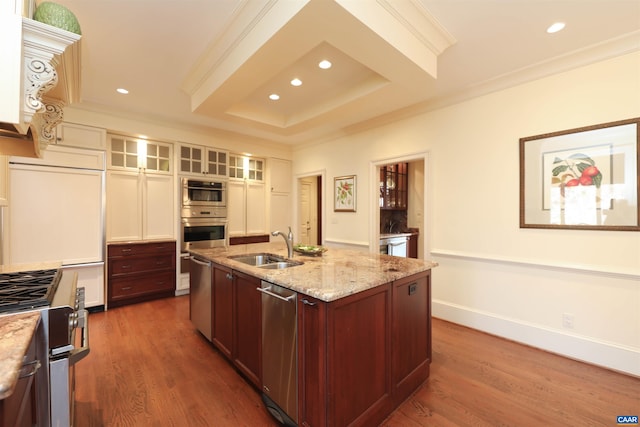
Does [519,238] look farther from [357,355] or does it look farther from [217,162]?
[217,162]

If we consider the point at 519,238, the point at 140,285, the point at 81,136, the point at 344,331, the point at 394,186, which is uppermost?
the point at 81,136

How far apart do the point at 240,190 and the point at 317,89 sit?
8.54 ft

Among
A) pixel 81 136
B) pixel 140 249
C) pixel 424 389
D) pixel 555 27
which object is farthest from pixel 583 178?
pixel 81 136

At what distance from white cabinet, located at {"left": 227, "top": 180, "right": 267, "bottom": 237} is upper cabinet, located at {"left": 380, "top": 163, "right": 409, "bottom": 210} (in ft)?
7.76

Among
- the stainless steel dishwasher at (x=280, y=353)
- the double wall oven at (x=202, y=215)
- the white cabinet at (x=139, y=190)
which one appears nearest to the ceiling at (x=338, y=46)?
the white cabinet at (x=139, y=190)

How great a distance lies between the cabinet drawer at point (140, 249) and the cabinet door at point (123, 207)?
5.1 inches

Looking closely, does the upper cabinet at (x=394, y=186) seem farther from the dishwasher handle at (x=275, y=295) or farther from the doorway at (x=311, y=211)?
the dishwasher handle at (x=275, y=295)

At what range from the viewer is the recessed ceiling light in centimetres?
198

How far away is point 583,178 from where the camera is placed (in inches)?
91.2

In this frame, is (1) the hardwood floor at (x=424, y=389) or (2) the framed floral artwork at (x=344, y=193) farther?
(2) the framed floral artwork at (x=344, y=193)

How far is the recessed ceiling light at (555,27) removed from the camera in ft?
6.50

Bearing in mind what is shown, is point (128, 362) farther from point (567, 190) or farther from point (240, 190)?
point (567, 190)

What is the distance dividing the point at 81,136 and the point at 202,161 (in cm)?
149

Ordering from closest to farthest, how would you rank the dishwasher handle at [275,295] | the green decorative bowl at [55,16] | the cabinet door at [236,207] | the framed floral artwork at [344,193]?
1. the green decorative bowl at [55,16]
2. the dishwasher handle at [275,295]
3. the framed floral artwork at [344,193]
4. the cabinet door at [236,207]
